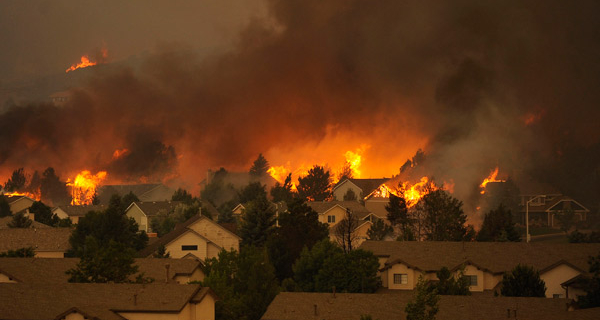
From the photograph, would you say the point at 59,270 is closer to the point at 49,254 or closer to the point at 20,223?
the point at 49,254

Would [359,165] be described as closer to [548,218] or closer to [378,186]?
[378,186]

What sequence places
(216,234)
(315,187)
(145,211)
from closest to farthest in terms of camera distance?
(216,234)
(145,211)
(315,187)

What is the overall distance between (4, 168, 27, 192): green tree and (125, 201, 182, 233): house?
103ft

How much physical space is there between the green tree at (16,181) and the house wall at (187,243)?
60.9m

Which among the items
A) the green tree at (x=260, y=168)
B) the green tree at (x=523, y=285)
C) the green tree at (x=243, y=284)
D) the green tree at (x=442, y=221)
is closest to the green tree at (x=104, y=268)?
the green tree at (x=243, y=284)

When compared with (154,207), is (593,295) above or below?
below

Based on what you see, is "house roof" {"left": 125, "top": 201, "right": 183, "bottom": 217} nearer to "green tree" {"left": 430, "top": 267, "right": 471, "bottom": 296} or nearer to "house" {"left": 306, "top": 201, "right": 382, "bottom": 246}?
"house" {"left": 306, "top": 201, "right": 382, "bottom": 246}

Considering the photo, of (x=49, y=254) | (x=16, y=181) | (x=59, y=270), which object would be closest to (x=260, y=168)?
(x=16, y=181)

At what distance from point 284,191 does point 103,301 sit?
212 ft

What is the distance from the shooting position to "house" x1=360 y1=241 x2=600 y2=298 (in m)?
45.2

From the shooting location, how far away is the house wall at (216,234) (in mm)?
62656

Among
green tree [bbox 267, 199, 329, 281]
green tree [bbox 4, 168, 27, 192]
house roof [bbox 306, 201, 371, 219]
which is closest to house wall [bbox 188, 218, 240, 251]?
green tree [bbox 267, 199, 329, 281]

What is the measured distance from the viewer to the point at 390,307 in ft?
121

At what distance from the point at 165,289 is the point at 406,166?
55.5 meters
